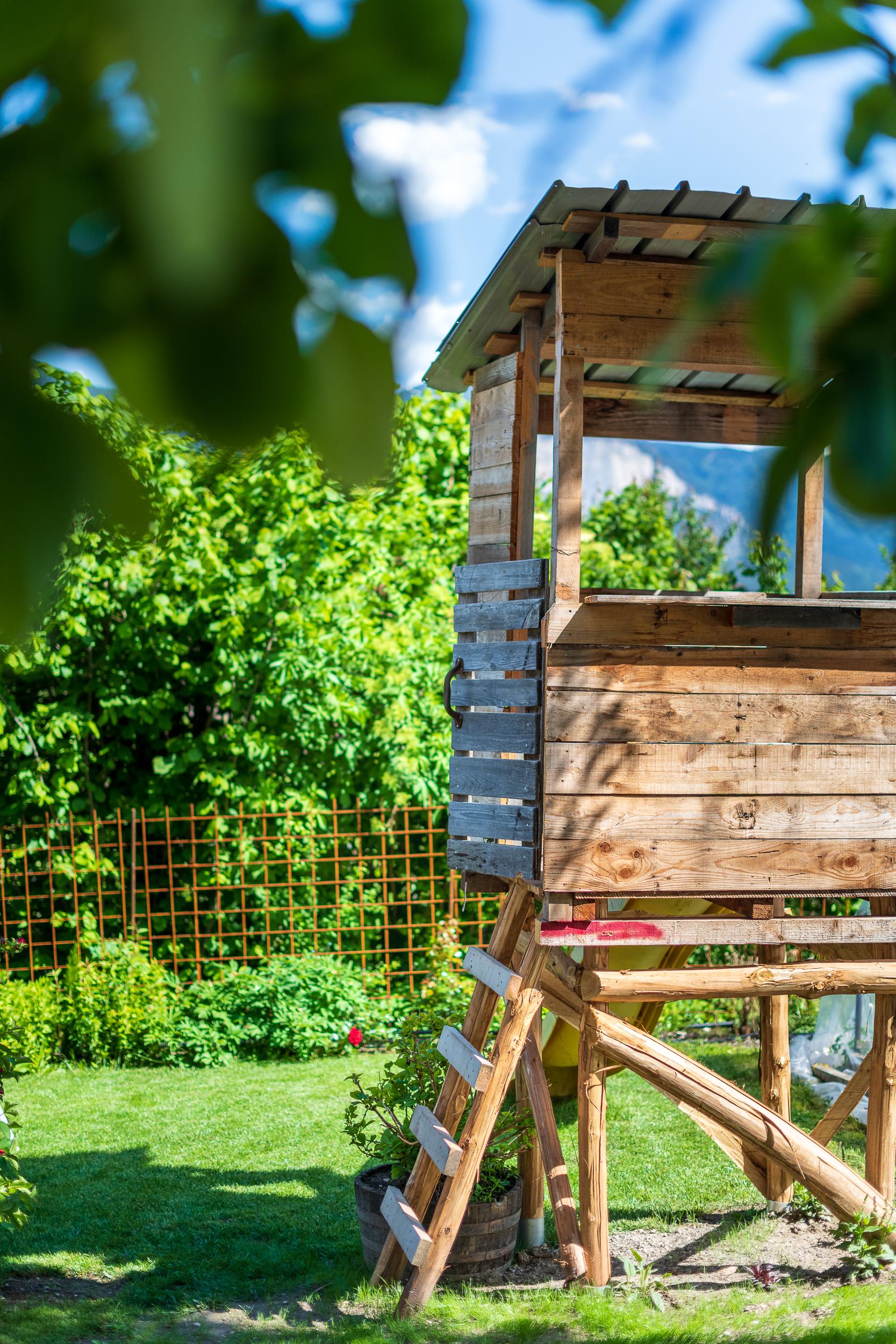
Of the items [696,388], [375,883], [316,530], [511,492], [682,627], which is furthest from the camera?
[375,883]

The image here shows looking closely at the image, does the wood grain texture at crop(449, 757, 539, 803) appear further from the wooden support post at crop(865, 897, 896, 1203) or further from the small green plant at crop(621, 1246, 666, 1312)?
the small green plant at crop(621, 1246, 666, 1312)

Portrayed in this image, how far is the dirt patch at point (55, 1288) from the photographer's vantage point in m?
3.92

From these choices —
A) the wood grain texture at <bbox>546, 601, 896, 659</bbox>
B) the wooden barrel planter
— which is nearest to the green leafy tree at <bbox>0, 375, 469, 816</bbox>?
the wooden barrel planter

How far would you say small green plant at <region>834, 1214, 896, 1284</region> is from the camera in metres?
3.60

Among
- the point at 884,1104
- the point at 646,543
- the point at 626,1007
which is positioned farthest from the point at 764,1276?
the point at 646,543

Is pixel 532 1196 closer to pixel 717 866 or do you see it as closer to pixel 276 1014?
pixel 717 866

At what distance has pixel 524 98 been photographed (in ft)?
1.50

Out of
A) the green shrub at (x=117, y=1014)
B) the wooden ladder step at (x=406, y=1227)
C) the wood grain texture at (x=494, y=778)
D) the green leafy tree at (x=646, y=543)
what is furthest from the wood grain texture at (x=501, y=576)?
the green shrub at (x=117, y=1014)

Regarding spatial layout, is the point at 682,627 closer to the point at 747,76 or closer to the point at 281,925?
the point at 747,76

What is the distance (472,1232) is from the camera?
3.87m

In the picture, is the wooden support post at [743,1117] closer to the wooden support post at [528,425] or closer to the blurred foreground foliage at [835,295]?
the wooden support post at [528,425]

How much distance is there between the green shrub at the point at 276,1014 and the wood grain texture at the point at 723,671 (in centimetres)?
419

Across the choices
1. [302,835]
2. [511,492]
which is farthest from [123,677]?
[511,492]

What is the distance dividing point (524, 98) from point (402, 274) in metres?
0.08
